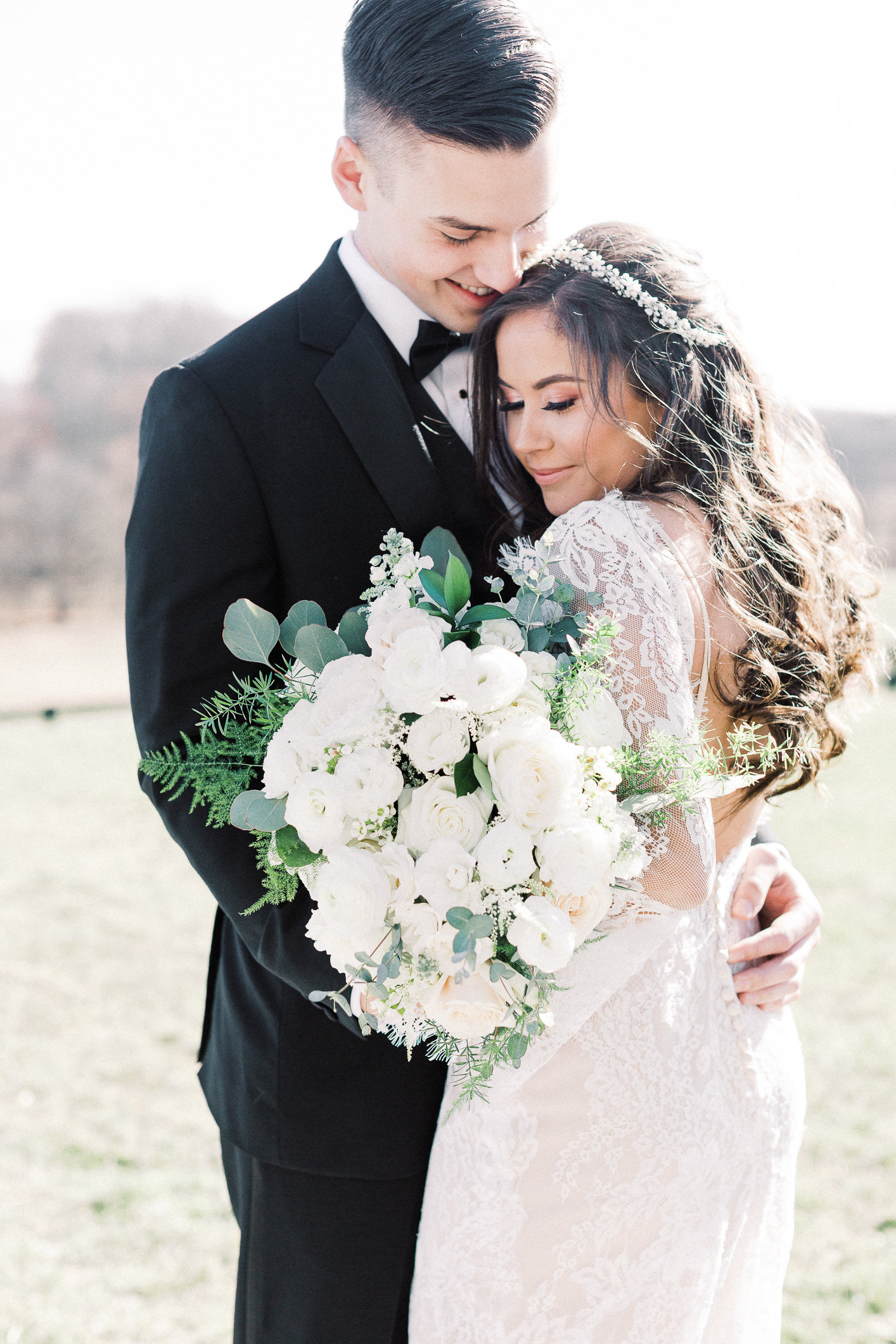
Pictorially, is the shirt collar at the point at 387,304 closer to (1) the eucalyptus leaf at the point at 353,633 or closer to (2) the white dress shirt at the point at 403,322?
(2) the white dress shirt at the point at 403,322

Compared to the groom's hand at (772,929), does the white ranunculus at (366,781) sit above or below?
above

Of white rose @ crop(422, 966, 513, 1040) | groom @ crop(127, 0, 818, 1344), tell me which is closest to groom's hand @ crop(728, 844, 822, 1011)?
groom @ crop(127, 0, 818, 1344)

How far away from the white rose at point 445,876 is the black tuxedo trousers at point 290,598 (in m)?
0.55

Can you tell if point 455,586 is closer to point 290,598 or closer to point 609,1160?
point 290,598

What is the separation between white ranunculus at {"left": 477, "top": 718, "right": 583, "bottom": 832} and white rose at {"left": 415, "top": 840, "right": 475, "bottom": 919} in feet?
0.28

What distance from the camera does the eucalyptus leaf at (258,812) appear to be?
4.81 feet

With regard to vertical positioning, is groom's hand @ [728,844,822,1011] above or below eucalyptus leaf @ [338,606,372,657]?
below

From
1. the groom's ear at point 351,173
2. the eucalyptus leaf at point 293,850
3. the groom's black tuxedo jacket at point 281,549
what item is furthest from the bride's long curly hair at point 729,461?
the eucalyptus leaf at point 293,850

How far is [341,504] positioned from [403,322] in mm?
448

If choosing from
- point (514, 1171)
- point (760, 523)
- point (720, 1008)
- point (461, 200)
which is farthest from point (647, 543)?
point (514, 1171)

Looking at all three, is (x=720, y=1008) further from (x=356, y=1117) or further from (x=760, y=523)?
(x=760, y=523)

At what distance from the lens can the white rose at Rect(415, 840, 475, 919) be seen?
1.35 m

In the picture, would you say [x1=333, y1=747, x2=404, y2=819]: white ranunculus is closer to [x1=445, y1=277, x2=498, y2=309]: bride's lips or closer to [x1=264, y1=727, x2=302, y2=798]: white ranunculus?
[x1=264, y1=727, x2=302, y2=798]: white ranunculus

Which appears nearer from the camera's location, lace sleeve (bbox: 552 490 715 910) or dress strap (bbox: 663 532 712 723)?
lace sleeve (bbox: 552 490 715 910)
